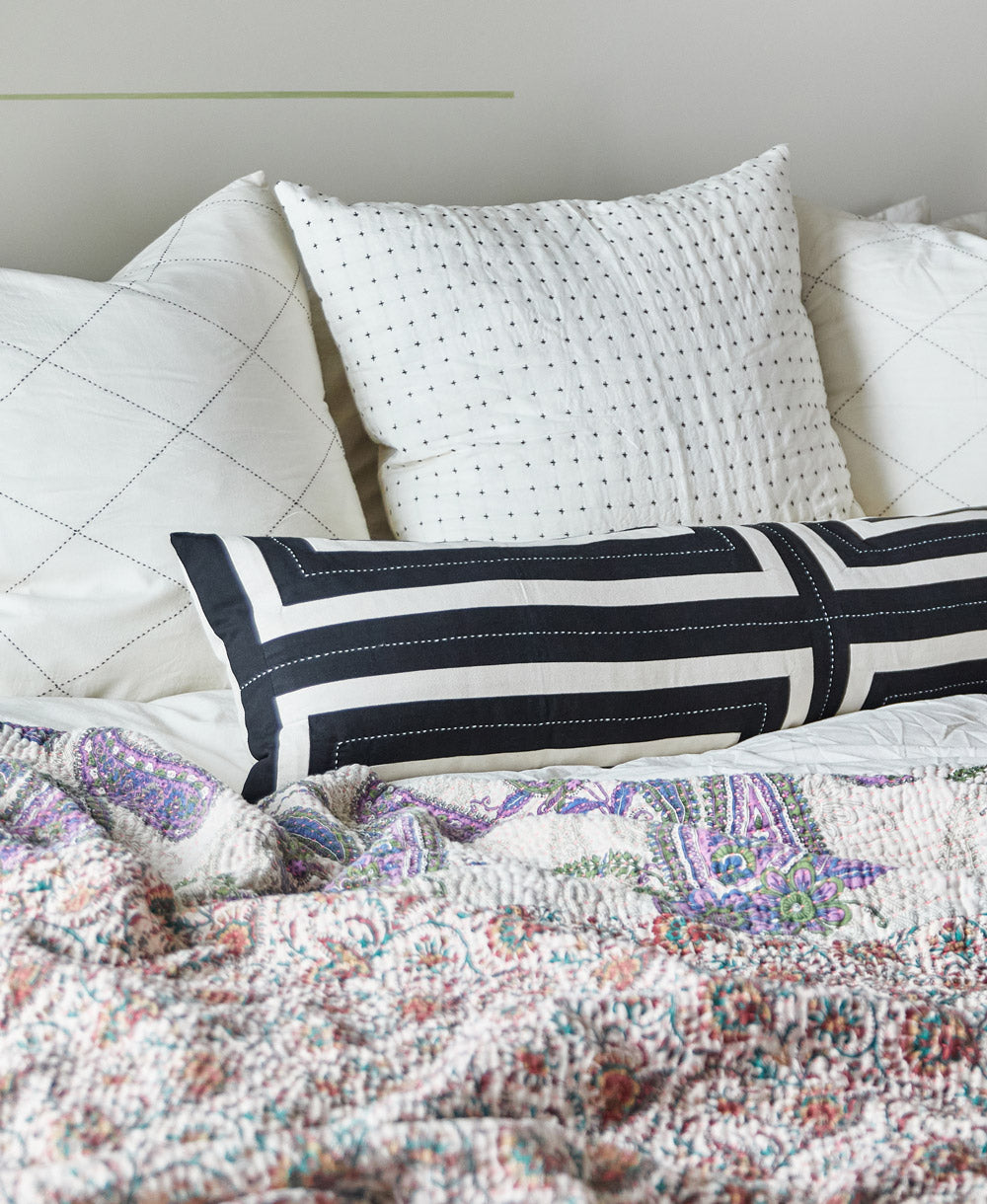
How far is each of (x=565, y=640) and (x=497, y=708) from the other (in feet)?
0.27

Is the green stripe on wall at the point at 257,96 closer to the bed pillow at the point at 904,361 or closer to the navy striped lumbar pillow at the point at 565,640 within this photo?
the bed pillow at the point at 904,361

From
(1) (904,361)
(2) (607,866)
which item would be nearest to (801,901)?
(2) (607,866)

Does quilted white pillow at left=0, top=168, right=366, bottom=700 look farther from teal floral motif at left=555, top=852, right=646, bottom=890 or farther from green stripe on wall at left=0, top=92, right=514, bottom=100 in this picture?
teal floral motif at left=555, top=852, right=646, bottom=890

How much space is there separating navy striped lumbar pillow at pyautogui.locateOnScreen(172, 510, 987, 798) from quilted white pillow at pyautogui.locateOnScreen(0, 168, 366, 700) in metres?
0.14

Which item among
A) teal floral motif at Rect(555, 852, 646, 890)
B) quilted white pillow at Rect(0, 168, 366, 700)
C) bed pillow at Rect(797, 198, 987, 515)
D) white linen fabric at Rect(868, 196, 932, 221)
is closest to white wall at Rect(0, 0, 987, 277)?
white linen fabric at Rect(868, 196, 932, 221)

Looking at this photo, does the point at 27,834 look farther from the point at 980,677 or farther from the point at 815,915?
the point at 980,677

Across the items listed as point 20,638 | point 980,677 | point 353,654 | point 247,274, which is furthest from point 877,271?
point 20,638

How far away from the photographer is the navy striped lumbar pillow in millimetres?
879

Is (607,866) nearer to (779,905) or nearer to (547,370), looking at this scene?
(779,905)

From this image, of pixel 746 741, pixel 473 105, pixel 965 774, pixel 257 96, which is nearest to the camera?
pixel 965 774

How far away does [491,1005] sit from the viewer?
19.7 inches

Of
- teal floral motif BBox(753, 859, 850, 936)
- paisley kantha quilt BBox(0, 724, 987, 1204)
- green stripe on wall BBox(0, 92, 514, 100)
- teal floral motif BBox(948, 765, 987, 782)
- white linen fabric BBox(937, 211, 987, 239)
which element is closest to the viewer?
paisley kantha quilt BBox(0, 724, 987, 1204)

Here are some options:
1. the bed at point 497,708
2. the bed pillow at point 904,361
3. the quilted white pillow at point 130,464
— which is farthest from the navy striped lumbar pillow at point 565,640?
the bed pillow at point 904,361

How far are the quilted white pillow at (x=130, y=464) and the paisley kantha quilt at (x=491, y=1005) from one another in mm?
298
